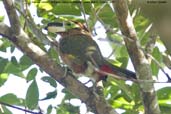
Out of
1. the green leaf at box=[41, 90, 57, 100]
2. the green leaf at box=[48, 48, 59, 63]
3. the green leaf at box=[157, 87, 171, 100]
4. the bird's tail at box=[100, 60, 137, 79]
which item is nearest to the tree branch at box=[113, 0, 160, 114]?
the bird's tail at box=[100, 60, 137, 79]

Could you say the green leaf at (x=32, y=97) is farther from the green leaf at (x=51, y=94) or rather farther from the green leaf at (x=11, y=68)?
the green leaf at (x=11, y=68)

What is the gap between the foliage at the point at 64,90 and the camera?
1892 millimetres

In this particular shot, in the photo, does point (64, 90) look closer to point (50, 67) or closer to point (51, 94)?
point (51, 94)

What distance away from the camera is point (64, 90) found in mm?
2031

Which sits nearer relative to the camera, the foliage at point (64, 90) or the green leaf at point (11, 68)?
the foliage at point (64, 90)

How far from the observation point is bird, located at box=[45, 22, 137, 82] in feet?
6.73

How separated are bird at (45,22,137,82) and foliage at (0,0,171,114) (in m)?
0.06

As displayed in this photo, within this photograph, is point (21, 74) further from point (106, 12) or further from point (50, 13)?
point (106, 12)

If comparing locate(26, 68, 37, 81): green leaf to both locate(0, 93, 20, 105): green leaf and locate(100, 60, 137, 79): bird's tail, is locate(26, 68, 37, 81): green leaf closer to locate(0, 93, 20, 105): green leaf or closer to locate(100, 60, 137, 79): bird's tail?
locate(0, 93, 20, 105): green leaf

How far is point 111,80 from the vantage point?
2043 millimetres

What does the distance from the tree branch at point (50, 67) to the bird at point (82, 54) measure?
0.24 meters

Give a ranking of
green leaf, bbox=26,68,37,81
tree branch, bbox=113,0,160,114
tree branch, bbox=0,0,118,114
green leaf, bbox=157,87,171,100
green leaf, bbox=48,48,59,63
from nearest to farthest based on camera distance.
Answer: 1. tree branch, bbox=113,0,160,114
2. tree branch, bbox=0,0,118,114
3. green leaf, bbox=157,87,171,100
4. green leaf, bbox=26,68,37,81
5. green leaf, bbox=48,48,59,63

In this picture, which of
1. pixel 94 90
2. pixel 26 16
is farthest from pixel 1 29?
pixel 94 90

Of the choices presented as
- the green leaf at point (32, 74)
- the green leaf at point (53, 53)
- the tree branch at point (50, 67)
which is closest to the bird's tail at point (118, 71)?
the tree branch at point (50, 67)
